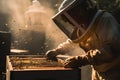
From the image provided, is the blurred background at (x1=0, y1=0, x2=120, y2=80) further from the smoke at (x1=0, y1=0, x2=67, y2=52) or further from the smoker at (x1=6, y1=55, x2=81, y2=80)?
the smoker at (x1=6, y1=55, x2=81, y2=80)

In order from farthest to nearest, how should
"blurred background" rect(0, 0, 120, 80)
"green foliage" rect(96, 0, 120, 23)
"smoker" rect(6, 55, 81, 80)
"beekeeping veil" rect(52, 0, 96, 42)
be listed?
"green foliage" rect(96, 0, 120, 23)
"blurred background" rect(0, 0, 120, 80)
"beekeeping veil" rect(52, 0, 96, 42)
"smoker" rect(6, 55, 81, 80)

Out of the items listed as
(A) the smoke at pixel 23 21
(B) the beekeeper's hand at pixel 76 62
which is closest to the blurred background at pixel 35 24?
(A) the smoke at pixel 23 21

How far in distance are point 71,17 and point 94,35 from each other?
37cm

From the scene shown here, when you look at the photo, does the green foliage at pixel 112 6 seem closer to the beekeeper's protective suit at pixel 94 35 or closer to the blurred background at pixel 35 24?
the blurred background at pixel 35 24

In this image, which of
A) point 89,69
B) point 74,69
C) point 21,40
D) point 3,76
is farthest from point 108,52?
point 21,40

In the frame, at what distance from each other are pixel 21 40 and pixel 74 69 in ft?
25.1

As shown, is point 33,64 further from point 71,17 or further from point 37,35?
point 37,35

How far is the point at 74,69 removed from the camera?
350 cm

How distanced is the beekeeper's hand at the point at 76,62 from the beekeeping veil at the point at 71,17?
24cm

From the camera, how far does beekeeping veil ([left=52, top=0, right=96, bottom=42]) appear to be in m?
3.37

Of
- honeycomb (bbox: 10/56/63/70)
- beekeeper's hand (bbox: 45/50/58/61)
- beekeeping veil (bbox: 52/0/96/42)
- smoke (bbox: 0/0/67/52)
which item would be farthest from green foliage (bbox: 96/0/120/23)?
beekeeping veil (bbox: 52/0/96/42)

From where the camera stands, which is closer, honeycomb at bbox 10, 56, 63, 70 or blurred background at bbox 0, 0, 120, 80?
honeycomb at bbox 10, 56, 63, 70

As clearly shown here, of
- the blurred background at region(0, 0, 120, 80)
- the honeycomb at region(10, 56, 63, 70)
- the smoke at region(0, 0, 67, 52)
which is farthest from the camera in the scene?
the smoke at region(0, 0, 67, 52)

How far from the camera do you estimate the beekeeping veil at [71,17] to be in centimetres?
337
